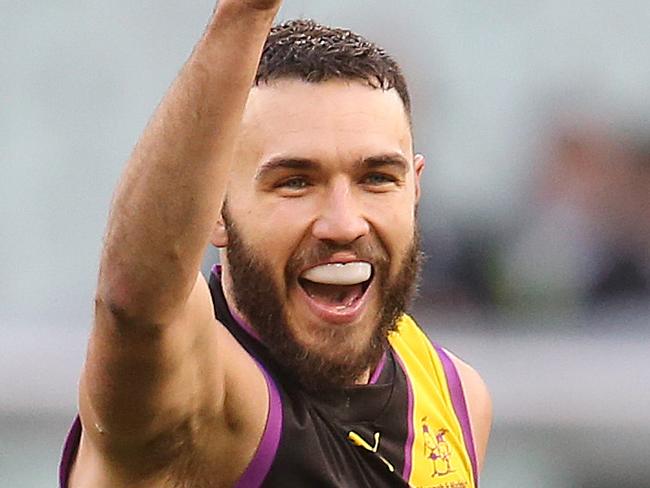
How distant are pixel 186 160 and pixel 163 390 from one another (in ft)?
1.29

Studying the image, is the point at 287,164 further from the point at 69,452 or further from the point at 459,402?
the point at 459,402

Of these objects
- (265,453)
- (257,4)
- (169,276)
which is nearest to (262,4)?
(257,4)

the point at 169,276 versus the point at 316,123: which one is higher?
the point at 316,123

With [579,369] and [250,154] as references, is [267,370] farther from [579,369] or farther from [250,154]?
[579,369]

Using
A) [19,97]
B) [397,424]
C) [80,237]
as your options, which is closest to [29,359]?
[80,237]

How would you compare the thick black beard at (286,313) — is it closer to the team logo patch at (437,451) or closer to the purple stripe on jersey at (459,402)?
the team logo patch at (437,451)

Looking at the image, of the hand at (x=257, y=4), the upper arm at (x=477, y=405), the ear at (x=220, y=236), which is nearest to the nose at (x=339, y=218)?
the ear at (x=220, y=236)

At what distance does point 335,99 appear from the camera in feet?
9.45

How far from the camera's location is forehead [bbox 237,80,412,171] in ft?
9.24

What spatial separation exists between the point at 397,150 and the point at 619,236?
335cm

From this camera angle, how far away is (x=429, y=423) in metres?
3.21

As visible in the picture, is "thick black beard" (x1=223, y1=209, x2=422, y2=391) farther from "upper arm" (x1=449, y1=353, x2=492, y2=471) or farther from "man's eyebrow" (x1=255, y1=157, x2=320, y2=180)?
"upper arm" (x1=449, y1=353, x2=492, y2=471)

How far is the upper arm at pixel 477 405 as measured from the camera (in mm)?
3453

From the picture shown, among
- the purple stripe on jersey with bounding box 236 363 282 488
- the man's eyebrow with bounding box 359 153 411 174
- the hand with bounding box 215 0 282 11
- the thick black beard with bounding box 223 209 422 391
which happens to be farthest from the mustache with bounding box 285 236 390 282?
the hand with bounding box 215 0 282 11
